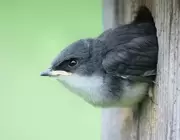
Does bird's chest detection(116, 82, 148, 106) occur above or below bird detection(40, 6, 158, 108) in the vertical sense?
below

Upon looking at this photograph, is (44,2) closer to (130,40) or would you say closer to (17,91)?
(17,91)

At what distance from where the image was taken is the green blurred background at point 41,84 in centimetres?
364

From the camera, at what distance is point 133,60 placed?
2.36 metres

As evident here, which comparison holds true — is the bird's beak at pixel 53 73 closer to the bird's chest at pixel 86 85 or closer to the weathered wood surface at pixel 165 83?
the bird's chest at pixel 86 85

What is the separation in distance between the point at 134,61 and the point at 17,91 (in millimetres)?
1573

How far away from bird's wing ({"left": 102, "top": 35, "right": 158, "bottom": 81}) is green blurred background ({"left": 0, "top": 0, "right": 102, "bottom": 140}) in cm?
121

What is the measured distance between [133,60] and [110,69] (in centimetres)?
9

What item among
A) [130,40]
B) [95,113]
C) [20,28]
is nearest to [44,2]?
[20,28]

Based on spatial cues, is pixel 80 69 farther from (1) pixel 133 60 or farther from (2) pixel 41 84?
(2) pixel 41 84

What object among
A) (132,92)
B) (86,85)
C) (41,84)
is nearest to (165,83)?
(132,92)

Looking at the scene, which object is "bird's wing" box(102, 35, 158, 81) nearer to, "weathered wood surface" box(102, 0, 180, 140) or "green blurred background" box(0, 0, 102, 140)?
"weathered wood surface" box(102, 0, 180, 140)

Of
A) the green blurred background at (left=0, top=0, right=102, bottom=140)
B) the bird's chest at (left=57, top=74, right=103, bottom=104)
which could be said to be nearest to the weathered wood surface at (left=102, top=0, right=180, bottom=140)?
the bird's chest at (left=57, top=74, right=103, bottom=104)

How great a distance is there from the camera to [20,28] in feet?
13.3

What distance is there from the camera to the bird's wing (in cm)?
232
